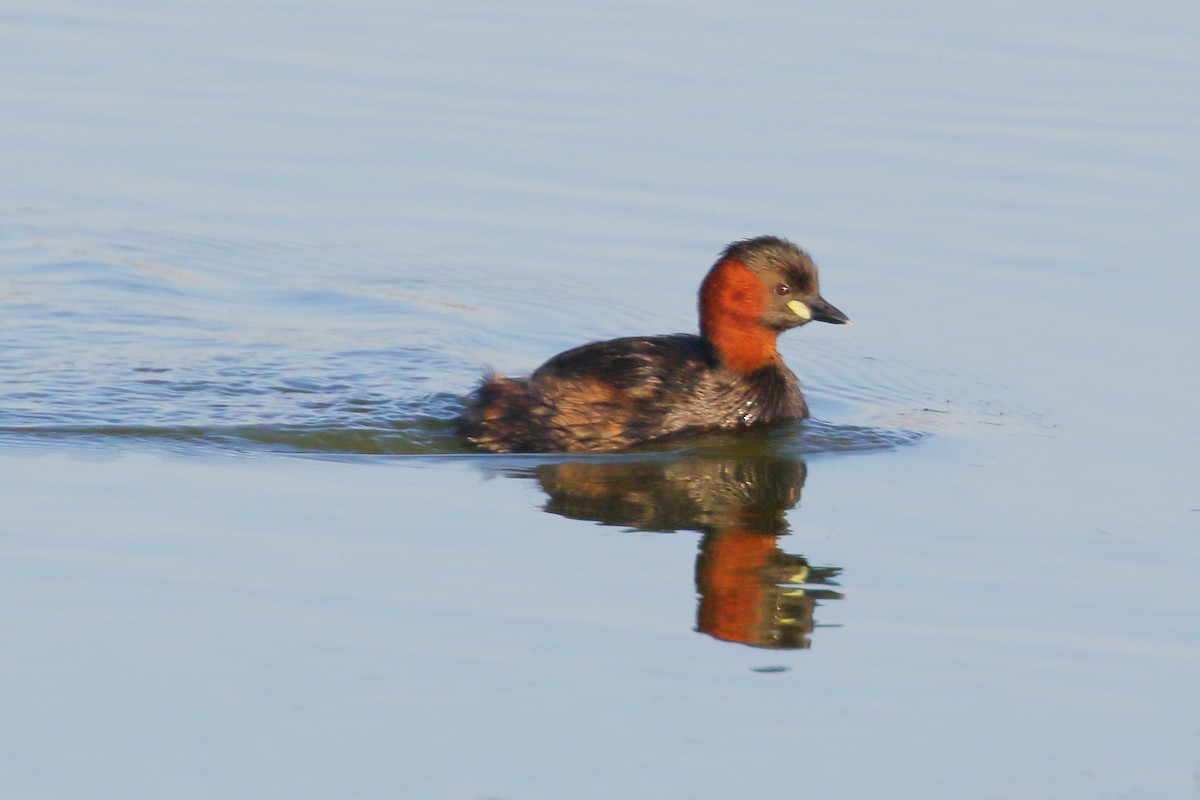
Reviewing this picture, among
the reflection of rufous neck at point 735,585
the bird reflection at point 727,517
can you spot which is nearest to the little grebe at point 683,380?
the bird reflection at point 727,517

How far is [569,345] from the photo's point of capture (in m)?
13.0

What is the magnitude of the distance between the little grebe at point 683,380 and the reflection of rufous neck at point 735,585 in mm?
1688

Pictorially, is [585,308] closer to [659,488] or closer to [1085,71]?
[659,488]

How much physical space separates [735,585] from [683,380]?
2.73 m

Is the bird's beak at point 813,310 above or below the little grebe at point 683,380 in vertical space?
above

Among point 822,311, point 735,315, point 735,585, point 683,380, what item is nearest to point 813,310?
point 822,311

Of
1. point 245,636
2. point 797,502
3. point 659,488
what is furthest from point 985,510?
point 245,636

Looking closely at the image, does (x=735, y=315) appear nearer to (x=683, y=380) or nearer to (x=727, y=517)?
(x=683, y=380)

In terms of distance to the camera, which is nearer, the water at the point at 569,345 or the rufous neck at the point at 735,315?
the water at the point at 569,345

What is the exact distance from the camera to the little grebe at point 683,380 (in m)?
10.7

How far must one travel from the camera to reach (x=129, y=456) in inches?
400

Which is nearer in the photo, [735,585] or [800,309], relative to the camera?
[735,585]

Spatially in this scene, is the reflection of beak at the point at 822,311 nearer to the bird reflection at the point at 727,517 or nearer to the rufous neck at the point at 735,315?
the rufous neck at the point at 735,315

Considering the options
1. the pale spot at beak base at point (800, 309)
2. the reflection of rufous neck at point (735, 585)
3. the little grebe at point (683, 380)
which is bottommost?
the reflection of rufous neck at point (735, 585)
